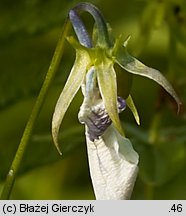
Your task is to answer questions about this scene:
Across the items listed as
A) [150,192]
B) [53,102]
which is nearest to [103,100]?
[150,192]

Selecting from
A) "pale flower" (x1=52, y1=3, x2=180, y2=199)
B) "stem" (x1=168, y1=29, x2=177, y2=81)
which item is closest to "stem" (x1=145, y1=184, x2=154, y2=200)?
"stem" (x1=168, y1=29, x2=177, y2=81)

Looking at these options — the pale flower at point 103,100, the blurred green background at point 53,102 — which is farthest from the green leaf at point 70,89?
the blurred green background at point 53,102

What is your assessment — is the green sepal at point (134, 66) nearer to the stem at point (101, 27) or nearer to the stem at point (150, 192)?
the stem at point (101, 27)

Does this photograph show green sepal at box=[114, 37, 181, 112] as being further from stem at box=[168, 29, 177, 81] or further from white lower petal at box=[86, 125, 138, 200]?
stem at box=[168, 29, 177, 81]

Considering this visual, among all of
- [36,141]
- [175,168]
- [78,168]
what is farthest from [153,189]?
[78,168]

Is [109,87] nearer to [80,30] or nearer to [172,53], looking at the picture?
[80,30]
